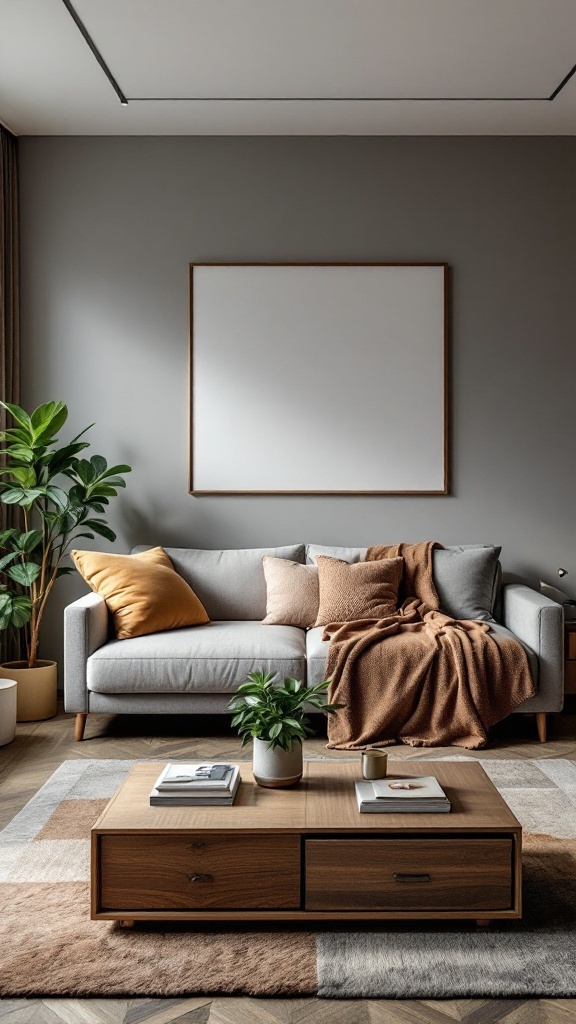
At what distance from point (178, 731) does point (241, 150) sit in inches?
122

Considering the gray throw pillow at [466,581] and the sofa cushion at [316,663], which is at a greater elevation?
the gray throw pillow at [466,581]

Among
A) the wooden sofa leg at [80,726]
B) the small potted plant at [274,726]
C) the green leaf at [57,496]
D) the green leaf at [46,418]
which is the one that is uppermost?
the green leaf at [46,418]

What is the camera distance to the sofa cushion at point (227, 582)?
4691 millimetres

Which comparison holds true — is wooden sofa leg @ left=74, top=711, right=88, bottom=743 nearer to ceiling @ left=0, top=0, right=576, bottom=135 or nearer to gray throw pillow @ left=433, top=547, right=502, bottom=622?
gray throw pillow @ left=433, top=547, right=502, bottom=622

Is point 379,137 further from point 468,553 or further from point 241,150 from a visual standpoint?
point 468,553

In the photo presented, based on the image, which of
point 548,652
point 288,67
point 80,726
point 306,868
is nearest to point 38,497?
point 80,726

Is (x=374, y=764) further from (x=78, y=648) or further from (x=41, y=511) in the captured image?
(x=41, y=511)

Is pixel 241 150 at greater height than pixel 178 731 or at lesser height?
greater

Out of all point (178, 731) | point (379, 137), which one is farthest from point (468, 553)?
point (379, 137)

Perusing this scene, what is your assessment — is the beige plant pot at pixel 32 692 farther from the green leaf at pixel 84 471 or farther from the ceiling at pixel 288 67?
the ceiling at pixel 288 67

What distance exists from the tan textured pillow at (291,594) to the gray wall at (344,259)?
463 mm

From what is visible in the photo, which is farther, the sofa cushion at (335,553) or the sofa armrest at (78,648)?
the sofa cushion at (335,553)

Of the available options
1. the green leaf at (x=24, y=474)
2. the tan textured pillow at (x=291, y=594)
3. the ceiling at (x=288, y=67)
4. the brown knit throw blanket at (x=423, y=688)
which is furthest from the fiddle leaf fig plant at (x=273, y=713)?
the ceiling at (x=288, y=67)

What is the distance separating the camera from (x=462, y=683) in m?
3.92
